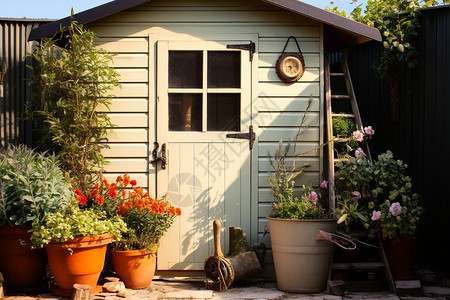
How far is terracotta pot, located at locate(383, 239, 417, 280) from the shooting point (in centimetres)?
546

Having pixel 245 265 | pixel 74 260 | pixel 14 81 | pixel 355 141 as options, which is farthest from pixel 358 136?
pixel 14 81

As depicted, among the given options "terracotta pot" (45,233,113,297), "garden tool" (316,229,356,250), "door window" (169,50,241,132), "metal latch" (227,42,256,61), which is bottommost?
"terracotta pot" (45,233,113,297)

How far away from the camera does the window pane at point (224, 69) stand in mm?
5984

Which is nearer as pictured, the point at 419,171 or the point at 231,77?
the point at 231,77

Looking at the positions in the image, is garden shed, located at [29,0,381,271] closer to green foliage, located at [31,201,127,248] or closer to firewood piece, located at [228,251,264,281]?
firewood piece, located at [228,251,264,281]

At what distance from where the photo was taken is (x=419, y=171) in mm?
6590

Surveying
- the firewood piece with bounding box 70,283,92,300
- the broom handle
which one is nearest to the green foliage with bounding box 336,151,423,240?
the broom handle

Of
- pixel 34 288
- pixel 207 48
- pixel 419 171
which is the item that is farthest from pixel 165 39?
pixel 419 171

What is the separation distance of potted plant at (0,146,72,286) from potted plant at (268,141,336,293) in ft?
6.61

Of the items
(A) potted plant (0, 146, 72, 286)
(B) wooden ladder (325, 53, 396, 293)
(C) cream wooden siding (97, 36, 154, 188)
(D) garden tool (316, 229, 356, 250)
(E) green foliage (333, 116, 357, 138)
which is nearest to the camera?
(A) potted plant (0, 146, 72, 286)

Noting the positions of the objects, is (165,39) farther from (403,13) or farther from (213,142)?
(403,13)

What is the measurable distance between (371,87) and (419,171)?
1382 mm

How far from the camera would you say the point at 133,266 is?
5383 mm

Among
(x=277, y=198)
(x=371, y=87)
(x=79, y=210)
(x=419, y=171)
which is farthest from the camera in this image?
(x=371, y=87)
